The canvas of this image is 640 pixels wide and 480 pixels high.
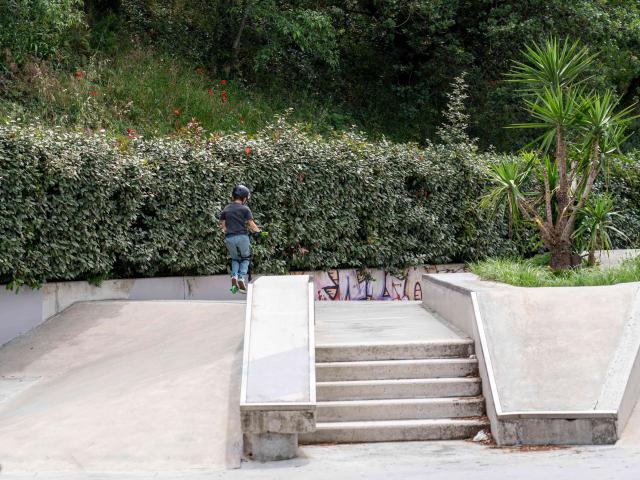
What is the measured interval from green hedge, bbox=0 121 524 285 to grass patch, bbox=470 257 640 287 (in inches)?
145

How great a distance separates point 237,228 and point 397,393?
4.92m

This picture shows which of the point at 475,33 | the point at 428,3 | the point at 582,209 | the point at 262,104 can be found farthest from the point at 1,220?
the point at 475,33

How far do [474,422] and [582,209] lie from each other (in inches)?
225

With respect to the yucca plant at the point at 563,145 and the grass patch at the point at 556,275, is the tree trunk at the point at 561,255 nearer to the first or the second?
the yucca plant at the point at 563,145

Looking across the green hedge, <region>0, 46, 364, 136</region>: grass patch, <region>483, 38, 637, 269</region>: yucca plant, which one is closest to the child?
the green hedge

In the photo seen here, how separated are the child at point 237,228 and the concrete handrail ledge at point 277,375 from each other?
11.1ft

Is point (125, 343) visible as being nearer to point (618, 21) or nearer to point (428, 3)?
point (428, 3)

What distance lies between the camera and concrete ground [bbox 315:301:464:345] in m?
9.38

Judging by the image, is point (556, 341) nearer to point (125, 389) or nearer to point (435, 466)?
point (435, 466)

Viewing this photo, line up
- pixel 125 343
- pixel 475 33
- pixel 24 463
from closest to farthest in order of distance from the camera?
pixel 24 463
pixel 125 343
pixel 475 33

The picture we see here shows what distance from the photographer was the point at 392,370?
871 cm

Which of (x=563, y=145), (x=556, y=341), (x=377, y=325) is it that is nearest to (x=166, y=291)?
(x=377, y=325)

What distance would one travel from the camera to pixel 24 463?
7.03m

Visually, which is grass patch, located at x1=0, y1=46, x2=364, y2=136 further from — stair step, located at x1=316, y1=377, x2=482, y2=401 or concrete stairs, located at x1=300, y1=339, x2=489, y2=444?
stair step, located at x1=316, y1=377, x2=482, y2=401
